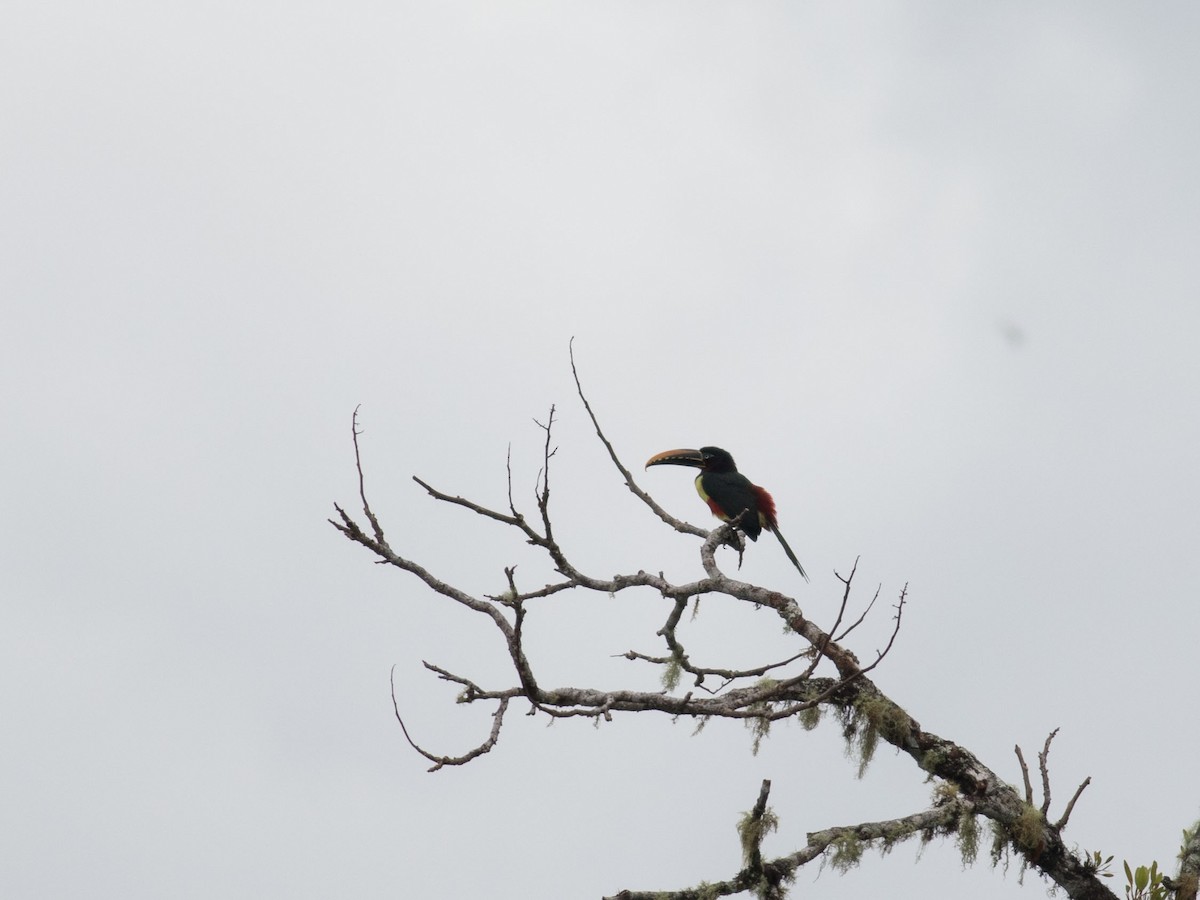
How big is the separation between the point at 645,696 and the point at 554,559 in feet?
2.83

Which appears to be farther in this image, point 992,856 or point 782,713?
point 992,856

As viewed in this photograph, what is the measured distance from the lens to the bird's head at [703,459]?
11648 mm

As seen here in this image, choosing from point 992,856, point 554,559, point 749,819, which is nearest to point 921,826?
point 992,856

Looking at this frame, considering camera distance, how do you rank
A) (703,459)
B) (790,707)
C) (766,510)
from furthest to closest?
(703,459)
(766,510)
(790,707)

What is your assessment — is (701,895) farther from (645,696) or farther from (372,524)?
(372,524)

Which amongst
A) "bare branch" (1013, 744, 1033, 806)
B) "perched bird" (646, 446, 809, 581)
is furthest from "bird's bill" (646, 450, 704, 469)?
"bare branch" (1013, 744, 1033, 806)

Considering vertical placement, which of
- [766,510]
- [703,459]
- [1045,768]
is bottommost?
[1045,768]

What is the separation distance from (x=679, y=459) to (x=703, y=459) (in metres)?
0.24

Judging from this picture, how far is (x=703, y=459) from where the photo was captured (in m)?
11.7

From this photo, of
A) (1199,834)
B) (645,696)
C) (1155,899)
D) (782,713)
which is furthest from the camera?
(1199,834)

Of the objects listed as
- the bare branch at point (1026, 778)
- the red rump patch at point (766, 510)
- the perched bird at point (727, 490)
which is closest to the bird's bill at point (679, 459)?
the perched bird at point (727, 490)

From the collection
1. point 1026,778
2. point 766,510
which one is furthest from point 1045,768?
point 766,510

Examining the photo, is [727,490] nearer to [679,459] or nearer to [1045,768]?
[679,459]

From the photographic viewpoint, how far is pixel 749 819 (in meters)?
6.27
